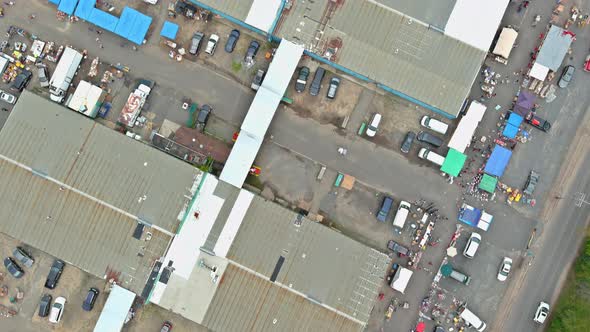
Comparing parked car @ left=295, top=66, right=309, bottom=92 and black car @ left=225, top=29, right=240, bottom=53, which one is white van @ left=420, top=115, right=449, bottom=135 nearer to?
parked car @ left=295, top=66, right=309, bottom=92

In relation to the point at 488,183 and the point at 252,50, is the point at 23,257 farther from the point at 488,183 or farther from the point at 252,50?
the point at 488,183

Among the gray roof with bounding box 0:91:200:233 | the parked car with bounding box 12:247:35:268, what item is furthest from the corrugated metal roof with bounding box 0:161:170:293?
the parked car with bounding box 12:247:35:268

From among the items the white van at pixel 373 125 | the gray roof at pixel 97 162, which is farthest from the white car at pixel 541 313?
the gray roof at pixel 97 162

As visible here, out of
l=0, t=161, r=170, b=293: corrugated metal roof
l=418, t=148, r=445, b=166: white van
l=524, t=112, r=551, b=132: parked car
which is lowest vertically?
l=0, t=161, r=170, b=293: corrugated metal roof

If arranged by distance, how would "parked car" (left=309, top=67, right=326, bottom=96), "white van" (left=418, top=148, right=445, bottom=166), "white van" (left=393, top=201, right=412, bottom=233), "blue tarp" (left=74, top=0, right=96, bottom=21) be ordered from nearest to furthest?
"white van" (left=393, top=201, right=412, bottom=233) < "white van" (left=418, top=148, right=445, bottom=166) < "parked car" (left=309, top=67, right=326, bottom=96) < "blue tarp" (left=74, top=0, right=96, bottom=21)

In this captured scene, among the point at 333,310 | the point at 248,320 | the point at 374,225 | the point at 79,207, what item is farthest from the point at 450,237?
the point at 79,207

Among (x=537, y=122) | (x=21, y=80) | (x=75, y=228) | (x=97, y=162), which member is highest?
(x=537, y=122)

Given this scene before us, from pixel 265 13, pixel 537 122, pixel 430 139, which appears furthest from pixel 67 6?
pixel 537 122
